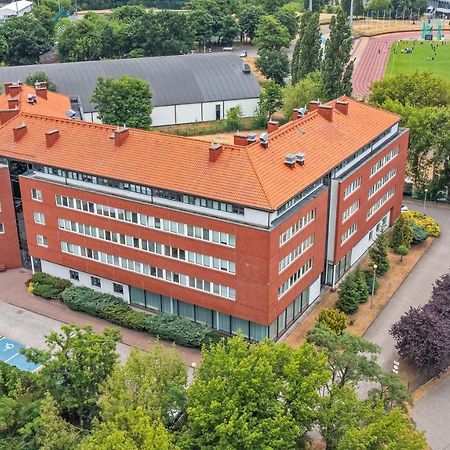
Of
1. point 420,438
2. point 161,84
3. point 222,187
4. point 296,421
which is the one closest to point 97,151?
point 222,187

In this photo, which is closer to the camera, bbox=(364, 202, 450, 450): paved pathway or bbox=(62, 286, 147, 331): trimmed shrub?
bbox=(364, 202, 450, 450): paved pathway

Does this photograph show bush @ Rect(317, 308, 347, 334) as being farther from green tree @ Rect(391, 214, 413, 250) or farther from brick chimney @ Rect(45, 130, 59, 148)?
brick chimney @ Rect(45, 130, 59, 148)

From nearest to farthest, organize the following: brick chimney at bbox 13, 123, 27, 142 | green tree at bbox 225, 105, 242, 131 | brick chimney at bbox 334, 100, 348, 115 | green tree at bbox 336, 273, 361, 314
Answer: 1. green tree at bbox 336, 273, 361, 314
2. brick chimney at bbox 13, 123, 27, 142
3. brick chimney at bbox 334, 100, 348, 115
4. green tree at bbox 225, 105, 242, 131

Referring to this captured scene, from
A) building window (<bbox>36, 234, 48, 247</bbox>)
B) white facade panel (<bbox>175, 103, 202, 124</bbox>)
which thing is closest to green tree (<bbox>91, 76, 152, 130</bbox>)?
white facade panel (<bbox>175, 103, 202, 124</bbox>)

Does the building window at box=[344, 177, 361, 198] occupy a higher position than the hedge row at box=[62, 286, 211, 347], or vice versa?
the building window at box=[344, 177, 361, 198]

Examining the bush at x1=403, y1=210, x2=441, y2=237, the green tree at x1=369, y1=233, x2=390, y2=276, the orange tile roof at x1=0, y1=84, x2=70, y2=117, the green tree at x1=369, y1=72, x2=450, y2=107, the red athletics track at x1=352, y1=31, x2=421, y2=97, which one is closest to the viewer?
the green tree at x1=369, y1=233, x2=390, y2=276

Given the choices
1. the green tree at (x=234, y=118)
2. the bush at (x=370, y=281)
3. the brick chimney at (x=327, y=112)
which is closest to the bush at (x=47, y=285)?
the bush at (x=370, y=281)
